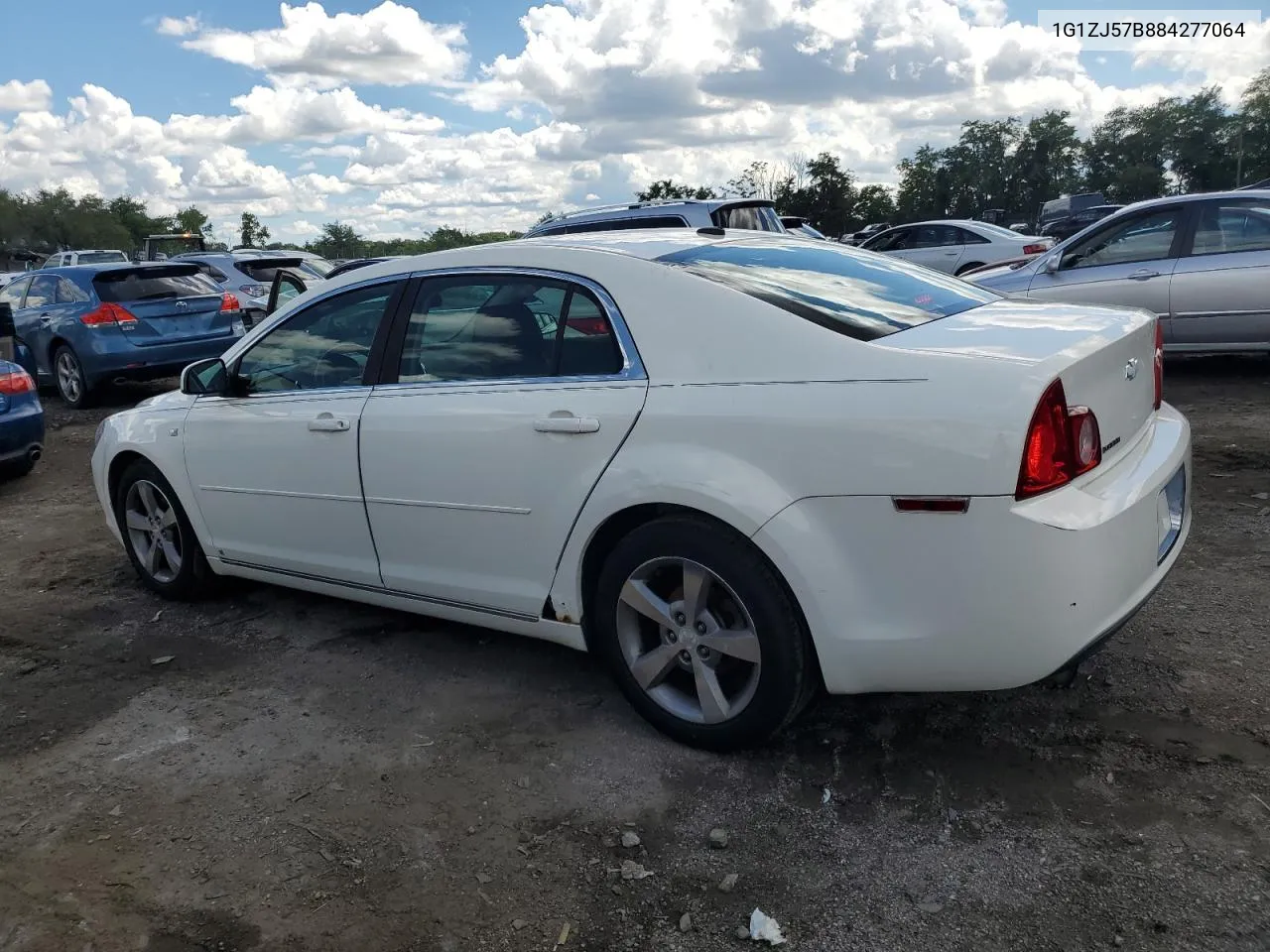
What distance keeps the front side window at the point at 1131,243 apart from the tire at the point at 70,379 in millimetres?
9807

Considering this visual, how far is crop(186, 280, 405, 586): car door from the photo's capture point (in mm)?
3920

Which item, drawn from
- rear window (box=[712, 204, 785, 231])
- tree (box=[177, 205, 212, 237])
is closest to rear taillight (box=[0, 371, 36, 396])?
rear window (box=[712, 204, 785, 231])

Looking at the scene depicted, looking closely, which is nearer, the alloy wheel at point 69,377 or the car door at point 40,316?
the alloy wheel at point 69,377

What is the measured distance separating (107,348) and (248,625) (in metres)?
7.36

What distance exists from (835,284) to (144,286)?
32.1 ft

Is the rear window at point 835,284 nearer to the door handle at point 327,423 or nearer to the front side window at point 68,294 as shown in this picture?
the door handle at point 327,423

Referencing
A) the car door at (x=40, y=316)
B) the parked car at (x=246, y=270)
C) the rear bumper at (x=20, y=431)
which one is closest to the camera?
the rear bumper at (x=20, y=431)

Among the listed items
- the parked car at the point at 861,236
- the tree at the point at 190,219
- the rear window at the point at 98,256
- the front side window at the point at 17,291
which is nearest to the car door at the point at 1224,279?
the parked car at the point at 861,236

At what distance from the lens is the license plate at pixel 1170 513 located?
2.97m

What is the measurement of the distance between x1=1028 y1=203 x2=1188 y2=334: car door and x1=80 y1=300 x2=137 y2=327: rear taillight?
29.3 ft

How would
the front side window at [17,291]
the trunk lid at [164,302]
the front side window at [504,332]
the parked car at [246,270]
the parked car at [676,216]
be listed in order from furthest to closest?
1. the parked car at [246,270]
2. the front side window at [17,291]
3. the trunk lid at [164,302]
4. the parked car at [676,216]
5. the front side window at [504,332]

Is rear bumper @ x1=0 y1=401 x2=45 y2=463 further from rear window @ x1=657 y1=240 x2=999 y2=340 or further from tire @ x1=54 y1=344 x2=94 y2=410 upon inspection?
rear window @ x1=657 y1=240 x2=999 y2=340

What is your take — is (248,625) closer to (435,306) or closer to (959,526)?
(435,306)

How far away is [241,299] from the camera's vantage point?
44.4ft
